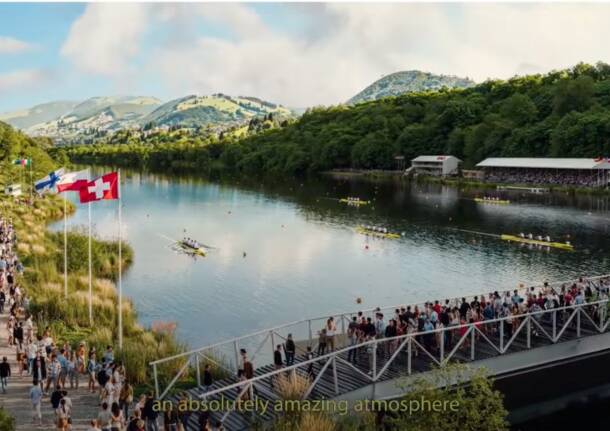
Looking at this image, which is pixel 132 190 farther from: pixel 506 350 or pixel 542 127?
pixel 506 350

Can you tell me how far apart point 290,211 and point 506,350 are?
264 feet

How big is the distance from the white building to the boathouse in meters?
8.72

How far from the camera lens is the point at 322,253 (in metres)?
68.1

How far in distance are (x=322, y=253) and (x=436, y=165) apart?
334 ft

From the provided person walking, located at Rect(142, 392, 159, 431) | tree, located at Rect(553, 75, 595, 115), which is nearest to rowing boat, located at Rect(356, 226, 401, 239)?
person walking, located at Rect(142, 392, 159, 431)

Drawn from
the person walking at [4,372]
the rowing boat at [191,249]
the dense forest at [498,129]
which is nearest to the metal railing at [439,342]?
the person walking at [4,372]

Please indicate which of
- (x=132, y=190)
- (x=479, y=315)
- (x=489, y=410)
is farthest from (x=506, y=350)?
(x=132, y=190)

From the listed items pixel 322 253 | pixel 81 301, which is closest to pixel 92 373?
pixel 81 301

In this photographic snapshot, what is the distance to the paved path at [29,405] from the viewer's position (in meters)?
20.9

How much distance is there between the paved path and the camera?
20.9 metres

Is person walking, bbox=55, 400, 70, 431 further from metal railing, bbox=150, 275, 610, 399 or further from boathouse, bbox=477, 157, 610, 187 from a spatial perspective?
boathouse, bbox=477, 157, 610, 187

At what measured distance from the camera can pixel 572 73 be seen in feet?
624

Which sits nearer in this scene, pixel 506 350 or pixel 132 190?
pixel 506 350

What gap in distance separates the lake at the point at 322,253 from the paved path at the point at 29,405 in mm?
13655
